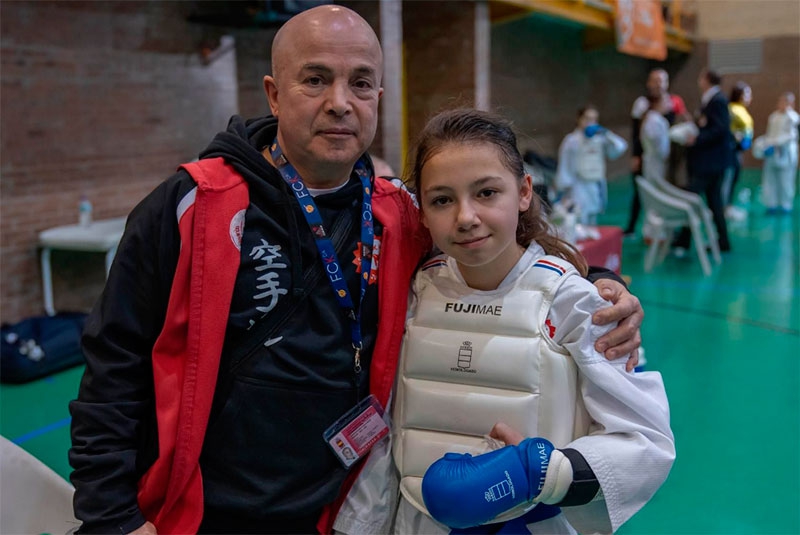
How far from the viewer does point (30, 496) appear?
5.62 feet

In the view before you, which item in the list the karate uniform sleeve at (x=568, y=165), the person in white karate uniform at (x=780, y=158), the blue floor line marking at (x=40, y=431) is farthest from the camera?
the person in white karate uniform at (x=780, y=158)

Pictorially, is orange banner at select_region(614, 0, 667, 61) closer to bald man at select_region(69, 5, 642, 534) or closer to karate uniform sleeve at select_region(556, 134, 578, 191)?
karate uniform sleeve at select_region(556, 134, 578, 191)

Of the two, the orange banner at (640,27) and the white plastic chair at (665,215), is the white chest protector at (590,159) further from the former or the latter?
the orange banner at (640,27)

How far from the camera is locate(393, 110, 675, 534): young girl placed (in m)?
1.29

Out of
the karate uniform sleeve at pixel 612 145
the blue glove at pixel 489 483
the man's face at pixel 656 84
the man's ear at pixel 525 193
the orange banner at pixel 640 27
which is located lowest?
the blue glove at pixel 489 483

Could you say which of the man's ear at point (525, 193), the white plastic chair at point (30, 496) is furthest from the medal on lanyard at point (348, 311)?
the white plastic chair at point (30, 496)

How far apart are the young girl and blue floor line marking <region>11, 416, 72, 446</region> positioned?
9.51 feet

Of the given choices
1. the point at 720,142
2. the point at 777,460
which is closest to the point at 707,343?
the point at 777,460

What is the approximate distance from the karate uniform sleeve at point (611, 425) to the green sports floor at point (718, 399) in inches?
64.8

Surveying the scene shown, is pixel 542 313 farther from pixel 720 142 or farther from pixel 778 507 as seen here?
pixel 720 142

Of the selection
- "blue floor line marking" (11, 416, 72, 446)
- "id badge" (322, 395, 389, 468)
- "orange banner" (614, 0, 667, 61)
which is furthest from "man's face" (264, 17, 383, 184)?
"orange banner" (614, 0, 667, 61)

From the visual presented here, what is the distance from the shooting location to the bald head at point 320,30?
136cm

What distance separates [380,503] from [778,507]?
87.5 inches

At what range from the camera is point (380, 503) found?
1488 millimetres
